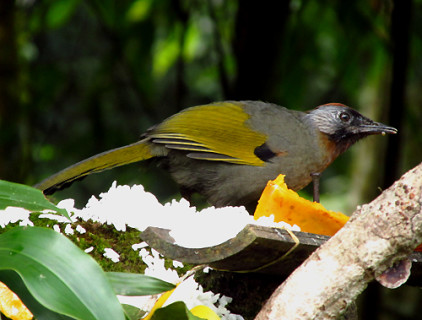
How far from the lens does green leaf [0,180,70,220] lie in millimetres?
1935

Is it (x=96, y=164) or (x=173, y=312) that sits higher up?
(x=173, y=312)

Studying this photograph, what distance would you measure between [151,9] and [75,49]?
1.55 meters

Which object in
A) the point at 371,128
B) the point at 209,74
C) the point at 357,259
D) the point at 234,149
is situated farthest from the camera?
the point at 209,74

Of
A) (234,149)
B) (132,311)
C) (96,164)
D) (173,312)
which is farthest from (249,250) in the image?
(234,149)

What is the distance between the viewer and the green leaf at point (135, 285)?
1.84 meters

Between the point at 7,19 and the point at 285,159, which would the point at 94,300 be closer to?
the point at 285,159

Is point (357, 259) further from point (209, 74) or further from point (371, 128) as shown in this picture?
point (209, 74)

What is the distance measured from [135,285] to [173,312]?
13cm

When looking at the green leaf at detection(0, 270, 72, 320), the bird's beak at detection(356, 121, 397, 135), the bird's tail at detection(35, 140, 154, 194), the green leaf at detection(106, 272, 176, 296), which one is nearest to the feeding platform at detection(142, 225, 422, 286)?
the green leaf at detection(106, 272, 176, 296)

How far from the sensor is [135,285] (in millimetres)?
1854

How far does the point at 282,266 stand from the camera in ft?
6.91

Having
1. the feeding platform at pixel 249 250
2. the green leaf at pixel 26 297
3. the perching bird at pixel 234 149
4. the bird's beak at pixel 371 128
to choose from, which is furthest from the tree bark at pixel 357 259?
the bird's beak at pixel 371 128

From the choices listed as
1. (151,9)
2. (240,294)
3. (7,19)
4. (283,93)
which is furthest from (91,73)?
(240,294)

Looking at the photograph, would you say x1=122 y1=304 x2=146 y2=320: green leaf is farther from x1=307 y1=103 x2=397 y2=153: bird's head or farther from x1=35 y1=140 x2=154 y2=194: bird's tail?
x1=307 y1=103 x2=397 y2=153: bird's head
